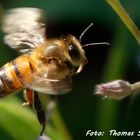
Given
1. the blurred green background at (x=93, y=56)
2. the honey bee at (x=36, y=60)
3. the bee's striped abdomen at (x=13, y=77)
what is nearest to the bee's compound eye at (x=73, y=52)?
the honey bee at (x=36, y=60)

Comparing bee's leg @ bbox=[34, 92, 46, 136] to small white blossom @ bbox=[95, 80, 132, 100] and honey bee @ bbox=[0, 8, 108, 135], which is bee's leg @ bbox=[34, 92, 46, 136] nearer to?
honey bee @ bbox=[0, 8, 108, 135]

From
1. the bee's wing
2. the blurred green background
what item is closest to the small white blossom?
the bee's wing

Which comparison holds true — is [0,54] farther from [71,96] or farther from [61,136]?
[61,136]

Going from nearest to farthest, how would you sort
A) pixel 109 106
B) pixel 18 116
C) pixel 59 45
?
pixel 59 45, pixel 18 116, pixel 109 106


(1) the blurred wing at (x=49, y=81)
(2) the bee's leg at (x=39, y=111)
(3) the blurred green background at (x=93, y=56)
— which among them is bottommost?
(3) the blurred green background at (x=93, y=56)

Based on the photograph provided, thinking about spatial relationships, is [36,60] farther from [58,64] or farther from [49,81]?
[49,81]

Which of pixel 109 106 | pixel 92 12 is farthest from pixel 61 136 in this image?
pixel 92 12

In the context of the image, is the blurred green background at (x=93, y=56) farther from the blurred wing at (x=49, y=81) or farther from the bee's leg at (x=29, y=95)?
the blurred wing at (x=49, y=81)
